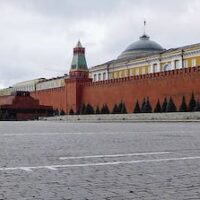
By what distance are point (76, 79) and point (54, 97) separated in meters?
5.58

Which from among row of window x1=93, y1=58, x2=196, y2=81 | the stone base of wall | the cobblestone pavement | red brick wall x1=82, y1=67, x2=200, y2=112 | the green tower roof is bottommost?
the cobblestone pavement

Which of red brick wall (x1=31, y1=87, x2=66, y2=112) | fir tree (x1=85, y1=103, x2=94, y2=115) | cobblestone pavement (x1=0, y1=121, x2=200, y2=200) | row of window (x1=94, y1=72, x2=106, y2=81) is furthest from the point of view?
row of window (x1=94, y1=72, x2=106, y2=81)

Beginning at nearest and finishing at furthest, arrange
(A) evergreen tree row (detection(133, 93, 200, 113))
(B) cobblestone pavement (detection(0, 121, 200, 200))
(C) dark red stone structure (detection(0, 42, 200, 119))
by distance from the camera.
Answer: (B) cobblestone pavement (detection(0, 121, 200, 200))
(A) evergreen tree row (detection(133, 93, 200, 113))
(C) dark red stone structure (detection(0, 42, 200, 119))

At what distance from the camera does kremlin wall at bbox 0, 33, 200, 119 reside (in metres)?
36.3

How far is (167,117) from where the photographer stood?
32281 millimetres

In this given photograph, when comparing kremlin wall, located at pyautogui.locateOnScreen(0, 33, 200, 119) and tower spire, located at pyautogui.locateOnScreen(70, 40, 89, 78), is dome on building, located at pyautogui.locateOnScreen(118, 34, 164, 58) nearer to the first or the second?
kremlin wall, located at pyautogui.locateOnScreen(0, 33, 200, 119)

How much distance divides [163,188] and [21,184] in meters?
1.19

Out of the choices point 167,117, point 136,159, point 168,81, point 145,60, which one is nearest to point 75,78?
point 145,60

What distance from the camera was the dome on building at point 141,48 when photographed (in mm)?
64188

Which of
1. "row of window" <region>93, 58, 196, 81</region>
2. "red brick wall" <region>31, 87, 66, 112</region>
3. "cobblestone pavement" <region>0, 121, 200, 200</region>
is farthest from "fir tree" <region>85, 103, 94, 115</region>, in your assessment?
"cobblestone pavement" <region>0, 121, 200, 200</region>

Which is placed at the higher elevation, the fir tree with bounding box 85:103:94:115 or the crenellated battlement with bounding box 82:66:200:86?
the crenellated battlement with bounding box 82:66:200:86

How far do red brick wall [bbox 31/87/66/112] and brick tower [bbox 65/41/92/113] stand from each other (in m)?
1.32

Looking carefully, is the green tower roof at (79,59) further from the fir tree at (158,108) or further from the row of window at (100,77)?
the fir tree at (158,108)

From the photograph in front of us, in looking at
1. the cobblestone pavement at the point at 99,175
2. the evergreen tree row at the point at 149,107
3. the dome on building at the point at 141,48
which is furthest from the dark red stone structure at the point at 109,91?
the cobblestone pavement at the point at 99,175
